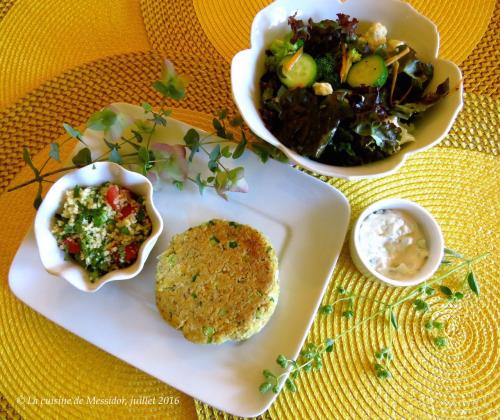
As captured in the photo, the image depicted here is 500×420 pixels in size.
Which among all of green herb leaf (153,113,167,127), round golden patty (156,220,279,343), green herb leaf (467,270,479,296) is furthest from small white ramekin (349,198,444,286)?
green herb leaf (153,113,167,127)

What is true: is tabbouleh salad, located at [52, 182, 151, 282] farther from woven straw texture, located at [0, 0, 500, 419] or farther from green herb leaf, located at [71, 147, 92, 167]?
woven straw texture, located at [0, 0, 500, 419]

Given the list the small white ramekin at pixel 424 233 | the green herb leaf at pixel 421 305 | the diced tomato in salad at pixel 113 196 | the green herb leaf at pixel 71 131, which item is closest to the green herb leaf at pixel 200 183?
the diced tomato in salad at pixel 113 196

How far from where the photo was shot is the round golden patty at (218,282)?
1182 millimetres

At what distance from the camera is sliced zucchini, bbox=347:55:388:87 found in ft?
3.76

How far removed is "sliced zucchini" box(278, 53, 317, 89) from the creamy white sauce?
429mm

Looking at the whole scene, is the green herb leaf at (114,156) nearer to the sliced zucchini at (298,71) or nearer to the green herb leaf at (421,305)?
the sliced zucchini at (298,71)

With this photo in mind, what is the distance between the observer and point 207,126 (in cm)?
141

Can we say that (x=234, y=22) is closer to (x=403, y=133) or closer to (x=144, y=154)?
(x=144, y=154)

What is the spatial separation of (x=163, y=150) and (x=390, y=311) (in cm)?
78

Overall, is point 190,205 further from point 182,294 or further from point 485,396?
point 485,396

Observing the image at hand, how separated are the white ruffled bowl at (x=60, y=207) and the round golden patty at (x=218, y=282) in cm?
10

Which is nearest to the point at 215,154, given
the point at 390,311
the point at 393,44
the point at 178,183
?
the point at 178,183

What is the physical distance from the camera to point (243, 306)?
1.19 m

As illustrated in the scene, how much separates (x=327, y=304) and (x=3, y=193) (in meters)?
1.02
